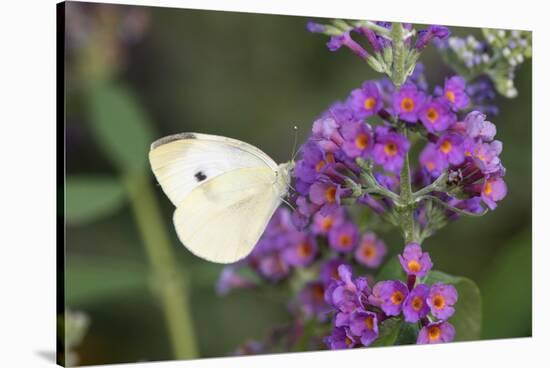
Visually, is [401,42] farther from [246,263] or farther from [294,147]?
[294,147]

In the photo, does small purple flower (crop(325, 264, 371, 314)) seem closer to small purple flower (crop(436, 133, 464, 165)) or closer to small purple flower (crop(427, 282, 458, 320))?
small purple flower (crop(427, 282, 458, 320))

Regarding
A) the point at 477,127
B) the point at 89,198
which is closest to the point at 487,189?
the point at 477,127

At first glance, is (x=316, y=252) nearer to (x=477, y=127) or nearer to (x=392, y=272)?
(x=392, y=272)

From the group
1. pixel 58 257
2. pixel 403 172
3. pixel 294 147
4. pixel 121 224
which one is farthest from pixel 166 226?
pixel 403 172

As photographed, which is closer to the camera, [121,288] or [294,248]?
[294,248]

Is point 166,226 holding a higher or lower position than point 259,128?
lower

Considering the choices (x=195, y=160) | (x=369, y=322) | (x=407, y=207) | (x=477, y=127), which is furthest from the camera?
(x=195, y=160)

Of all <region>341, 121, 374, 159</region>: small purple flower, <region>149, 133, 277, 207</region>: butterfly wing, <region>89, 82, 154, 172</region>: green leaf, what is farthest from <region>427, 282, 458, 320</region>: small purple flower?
<region>89, 82, 154, 172</region>: green leaf
